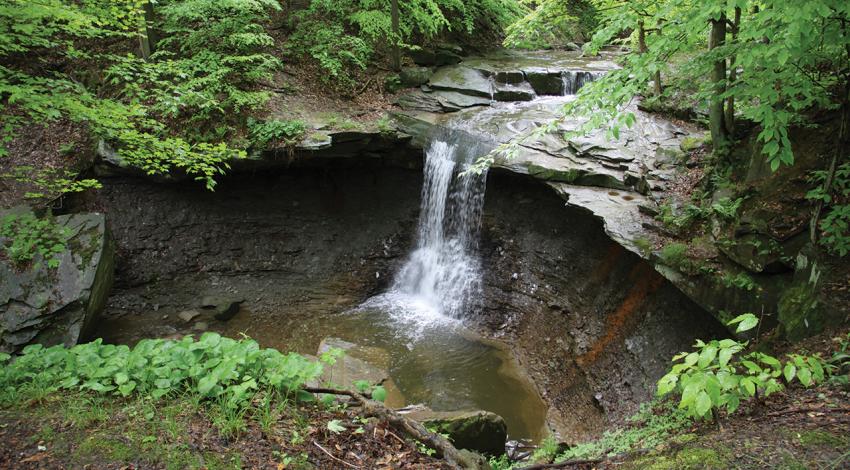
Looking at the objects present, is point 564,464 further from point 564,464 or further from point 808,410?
point 808,410

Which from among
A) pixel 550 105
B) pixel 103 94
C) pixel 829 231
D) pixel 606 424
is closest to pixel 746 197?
pixel 829 231

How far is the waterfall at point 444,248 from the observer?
939cm

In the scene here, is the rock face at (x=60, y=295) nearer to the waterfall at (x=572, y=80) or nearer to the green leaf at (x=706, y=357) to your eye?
the green leaf at (x=706, y=357)

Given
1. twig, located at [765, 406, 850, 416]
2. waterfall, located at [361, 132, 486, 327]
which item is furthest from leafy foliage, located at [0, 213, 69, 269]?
twig, located at [765, 406, 850, 416]

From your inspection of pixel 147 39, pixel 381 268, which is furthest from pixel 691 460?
pixel 147 39

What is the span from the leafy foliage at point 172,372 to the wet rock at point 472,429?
2.19 meters

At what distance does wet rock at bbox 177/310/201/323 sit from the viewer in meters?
8.71

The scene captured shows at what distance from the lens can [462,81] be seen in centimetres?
1173

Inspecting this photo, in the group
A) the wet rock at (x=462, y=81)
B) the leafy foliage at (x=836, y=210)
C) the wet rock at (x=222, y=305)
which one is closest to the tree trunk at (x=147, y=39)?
the wet rock at (x=222, y=305)

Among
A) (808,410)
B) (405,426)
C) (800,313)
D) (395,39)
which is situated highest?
(395,39)

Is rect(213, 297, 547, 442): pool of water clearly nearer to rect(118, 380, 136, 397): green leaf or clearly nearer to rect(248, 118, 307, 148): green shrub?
rect(248, 118, 307, 148): green shrub

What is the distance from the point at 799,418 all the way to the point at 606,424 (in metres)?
3.19

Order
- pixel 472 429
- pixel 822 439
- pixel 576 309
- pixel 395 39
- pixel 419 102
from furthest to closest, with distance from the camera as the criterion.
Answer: pixel 395 39, pixel 419 102, pixel 576 309, pixel 472 429, pixel 822 439

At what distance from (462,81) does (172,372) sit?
10211mm
